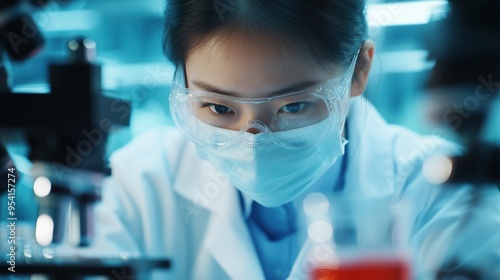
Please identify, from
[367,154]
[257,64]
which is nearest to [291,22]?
[257,64]

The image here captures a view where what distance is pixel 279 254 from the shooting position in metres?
1.45

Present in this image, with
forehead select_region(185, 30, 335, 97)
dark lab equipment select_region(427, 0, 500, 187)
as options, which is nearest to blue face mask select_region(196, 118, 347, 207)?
forehead select_region(185, 30, 335, 97)

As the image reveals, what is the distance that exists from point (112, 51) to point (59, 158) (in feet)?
1.15

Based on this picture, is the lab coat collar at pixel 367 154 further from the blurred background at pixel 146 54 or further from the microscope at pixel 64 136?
the microscope at pixel 64 136

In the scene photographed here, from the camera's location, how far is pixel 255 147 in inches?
51.1

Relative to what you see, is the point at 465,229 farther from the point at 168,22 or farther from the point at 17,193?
the point at 17,193

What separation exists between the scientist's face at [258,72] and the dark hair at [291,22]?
0.9 inches

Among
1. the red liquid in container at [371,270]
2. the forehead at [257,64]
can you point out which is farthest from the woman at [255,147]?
the red liquid in container at [371,270]

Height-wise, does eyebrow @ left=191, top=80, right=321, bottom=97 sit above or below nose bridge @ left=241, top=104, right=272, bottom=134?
above

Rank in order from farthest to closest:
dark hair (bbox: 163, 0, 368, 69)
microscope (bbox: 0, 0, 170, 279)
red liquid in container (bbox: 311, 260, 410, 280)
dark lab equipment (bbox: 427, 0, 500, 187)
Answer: microscope (bbox: 0, 0, 170, 279) → dark lab equipment (bbox: 427, 0, 500, 187) → dark hair (bbox: 163, 0, 368, 69) → red liquid in container (bbox: 311, 260, 410, 280)

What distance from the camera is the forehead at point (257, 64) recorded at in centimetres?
122

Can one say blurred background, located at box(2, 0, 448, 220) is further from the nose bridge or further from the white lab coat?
the nose bridge

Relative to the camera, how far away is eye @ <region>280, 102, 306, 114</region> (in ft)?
4.19

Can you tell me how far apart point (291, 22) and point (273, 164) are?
347 millimetres
